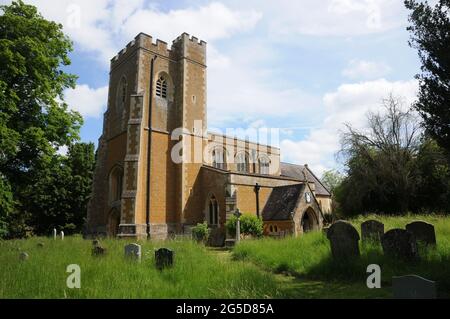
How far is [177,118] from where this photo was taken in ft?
79.9

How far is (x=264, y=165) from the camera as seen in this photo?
35531 mm

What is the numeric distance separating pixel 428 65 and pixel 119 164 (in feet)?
63.9

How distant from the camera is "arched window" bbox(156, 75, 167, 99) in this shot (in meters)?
24.3

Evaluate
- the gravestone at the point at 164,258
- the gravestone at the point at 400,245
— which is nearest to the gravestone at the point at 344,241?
the gravestone at the point at 400,245

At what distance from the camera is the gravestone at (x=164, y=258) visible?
8789 millimetres

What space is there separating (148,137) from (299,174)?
63.1 feet

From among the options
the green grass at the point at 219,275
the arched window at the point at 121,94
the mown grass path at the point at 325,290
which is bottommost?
the mown grass path at the point at 325,290

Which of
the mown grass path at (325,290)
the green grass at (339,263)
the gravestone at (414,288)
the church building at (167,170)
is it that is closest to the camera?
the gravestone at (414,288)

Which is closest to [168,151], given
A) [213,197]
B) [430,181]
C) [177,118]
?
[177,118]

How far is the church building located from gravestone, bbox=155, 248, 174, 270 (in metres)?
11.7

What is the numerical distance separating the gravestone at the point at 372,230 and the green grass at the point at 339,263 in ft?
2.65

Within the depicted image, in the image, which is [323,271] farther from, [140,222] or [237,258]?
[140,222]

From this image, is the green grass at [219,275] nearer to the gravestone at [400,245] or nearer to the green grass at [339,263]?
the green grass at [339,263]

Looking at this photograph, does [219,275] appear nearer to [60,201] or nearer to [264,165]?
[264,165]
